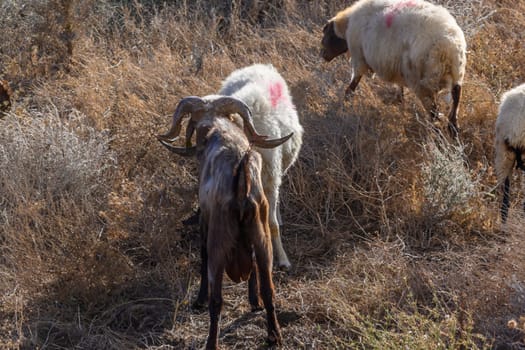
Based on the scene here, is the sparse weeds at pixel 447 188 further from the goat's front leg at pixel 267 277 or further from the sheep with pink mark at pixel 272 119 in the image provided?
the goat's front leg at pixel 267 277

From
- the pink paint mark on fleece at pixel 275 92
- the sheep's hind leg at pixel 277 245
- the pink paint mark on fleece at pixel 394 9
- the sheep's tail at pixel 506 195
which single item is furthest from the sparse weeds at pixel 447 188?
the pink paint mark on fleece at pixel 394 9

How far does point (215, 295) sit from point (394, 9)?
15.8 ft

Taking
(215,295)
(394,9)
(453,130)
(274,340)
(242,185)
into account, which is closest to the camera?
(242,185)

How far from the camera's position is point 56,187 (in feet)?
23.8

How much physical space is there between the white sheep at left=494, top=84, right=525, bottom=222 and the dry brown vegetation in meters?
0.17

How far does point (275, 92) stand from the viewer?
6.64 metres

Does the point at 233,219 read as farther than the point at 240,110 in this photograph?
No

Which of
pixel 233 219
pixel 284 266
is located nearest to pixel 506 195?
pixel 284 266

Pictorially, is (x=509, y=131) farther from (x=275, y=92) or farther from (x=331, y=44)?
(x=331, y=44)

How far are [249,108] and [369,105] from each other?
276cm

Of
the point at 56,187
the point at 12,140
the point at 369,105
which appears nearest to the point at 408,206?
the point at 369,105

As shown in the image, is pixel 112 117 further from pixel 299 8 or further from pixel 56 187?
pixel 299 8

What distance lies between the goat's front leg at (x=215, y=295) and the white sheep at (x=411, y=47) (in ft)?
12.9

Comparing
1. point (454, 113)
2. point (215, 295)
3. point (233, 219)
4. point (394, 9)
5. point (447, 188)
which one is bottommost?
point (447, 188)
